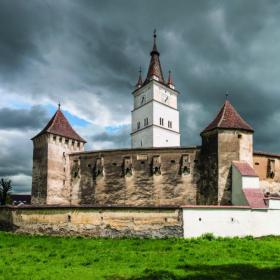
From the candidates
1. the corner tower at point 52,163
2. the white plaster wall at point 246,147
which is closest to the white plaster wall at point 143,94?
the corner tower at point 52,163

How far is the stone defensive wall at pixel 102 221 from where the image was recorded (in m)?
23.6

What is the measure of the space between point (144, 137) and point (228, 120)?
21679 mm

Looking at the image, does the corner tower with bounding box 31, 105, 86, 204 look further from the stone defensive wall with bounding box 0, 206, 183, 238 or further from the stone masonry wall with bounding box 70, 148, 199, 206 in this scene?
the stone defensive wall with bounding box 0, 206, 183, 238

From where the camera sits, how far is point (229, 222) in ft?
80.0

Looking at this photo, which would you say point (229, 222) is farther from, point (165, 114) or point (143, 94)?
point (143, 94)

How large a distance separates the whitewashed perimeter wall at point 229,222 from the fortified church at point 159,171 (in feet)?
3.09

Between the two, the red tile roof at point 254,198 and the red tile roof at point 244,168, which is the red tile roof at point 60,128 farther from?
the red tile roof at point 254,198

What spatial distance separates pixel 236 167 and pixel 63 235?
12760 millimetres

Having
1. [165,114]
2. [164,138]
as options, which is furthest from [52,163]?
[165,114]

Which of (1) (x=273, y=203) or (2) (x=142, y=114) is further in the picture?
(2) (x=142, y=114)

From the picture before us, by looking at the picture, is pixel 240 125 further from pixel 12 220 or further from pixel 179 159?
pixel 12 220

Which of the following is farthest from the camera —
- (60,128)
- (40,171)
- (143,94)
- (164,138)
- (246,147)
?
(143,94)

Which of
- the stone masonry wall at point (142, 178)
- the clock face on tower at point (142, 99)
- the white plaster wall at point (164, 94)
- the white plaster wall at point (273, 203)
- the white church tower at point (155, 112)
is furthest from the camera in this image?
the clock face on tower at point (142, 99)

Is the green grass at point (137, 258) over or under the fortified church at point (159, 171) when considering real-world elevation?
under
